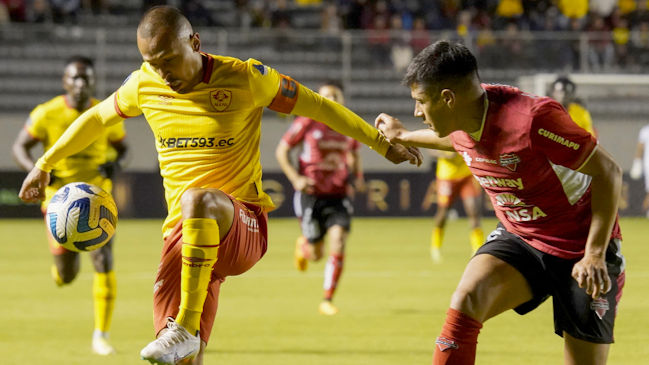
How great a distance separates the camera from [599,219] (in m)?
4.37


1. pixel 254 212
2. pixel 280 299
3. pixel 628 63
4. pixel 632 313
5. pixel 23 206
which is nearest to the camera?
pixel 254 212

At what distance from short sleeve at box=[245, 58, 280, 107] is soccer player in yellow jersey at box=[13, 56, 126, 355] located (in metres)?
2.65

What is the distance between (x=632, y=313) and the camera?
8953 millimetres

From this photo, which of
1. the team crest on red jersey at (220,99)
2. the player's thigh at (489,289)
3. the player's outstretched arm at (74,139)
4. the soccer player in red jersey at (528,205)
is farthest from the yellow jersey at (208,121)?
the player's thigh at (489,289)

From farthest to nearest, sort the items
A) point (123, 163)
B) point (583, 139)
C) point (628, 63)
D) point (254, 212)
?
point (628, 63) → point (123, 163) → point (254, 212) → point (583, 139)

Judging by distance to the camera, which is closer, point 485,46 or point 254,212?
point 254,212

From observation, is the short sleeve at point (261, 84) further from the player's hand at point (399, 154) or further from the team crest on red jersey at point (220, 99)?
the player's hand at point (399, 154)

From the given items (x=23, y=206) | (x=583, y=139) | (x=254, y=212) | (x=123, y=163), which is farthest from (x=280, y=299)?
(x=23, y=206)

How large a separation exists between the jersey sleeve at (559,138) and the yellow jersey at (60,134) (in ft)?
13.6

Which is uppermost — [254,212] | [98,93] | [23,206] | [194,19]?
[254,212]

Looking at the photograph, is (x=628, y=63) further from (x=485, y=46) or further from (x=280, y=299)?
(x=280, y=299)

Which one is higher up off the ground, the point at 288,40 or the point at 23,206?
the point at 288,40

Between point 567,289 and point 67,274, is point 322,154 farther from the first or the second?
point 567,289

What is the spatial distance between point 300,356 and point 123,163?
2187 mm
